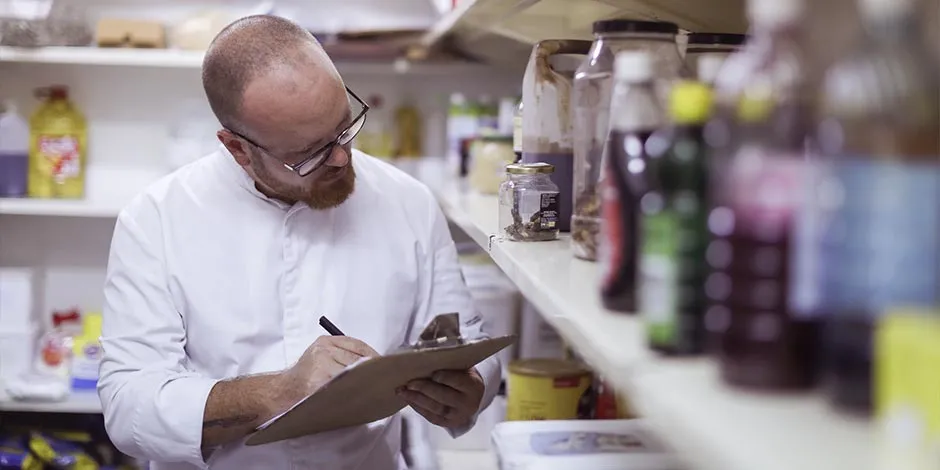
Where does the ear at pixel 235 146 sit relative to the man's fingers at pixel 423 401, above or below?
above

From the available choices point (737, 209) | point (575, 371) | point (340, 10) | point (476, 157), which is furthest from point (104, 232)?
point (737, 209)

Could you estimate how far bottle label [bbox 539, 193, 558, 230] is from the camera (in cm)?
158

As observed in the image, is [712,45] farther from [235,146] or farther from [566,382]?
[235,146]

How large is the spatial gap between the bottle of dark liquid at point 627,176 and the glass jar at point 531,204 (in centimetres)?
61

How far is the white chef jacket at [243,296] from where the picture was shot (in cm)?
193

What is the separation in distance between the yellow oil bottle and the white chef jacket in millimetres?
1578

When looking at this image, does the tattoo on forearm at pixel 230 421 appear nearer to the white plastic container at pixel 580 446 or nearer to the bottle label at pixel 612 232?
the white plastic container at pixel 580 446

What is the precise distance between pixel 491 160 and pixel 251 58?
81 centimetres

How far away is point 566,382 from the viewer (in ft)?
6.50

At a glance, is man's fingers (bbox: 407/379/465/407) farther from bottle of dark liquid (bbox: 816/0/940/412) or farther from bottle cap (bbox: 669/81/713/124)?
bottle of dark liquid (bbox: 816/0/940/412)

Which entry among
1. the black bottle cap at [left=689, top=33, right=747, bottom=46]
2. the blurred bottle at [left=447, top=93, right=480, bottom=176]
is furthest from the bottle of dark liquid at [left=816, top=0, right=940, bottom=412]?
the blurred bottle at [left=447, top=93, right=480, bottom=176]

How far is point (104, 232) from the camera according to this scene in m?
3.74

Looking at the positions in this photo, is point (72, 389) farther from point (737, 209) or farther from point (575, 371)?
point (737, 209)

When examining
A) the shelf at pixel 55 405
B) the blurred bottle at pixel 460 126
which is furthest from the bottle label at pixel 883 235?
the shelf at pixel 55 405
